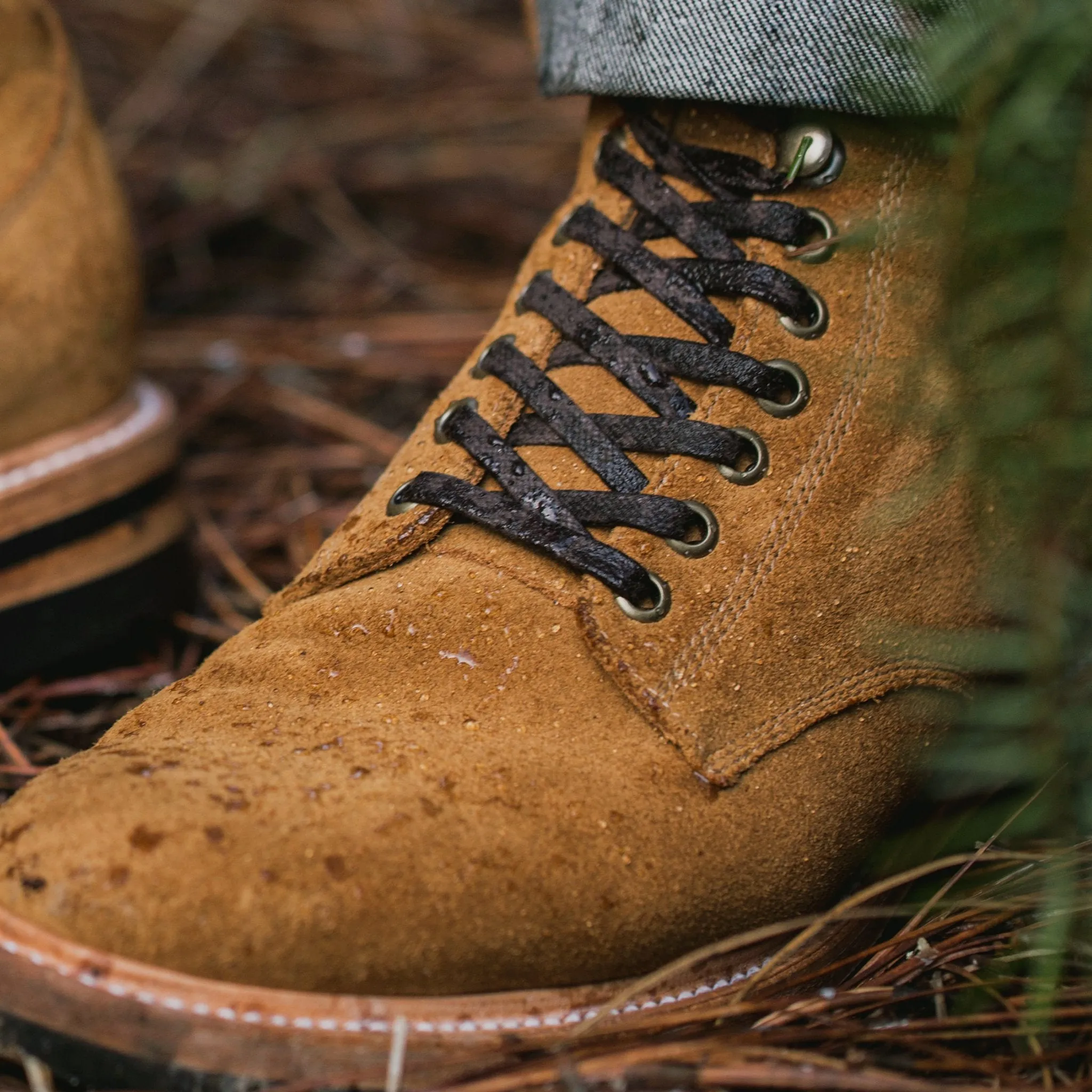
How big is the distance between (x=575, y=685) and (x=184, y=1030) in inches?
13.8

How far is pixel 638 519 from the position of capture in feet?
3.09

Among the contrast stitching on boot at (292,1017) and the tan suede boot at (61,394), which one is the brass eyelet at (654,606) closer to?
the contrast stitching on boot at (292,1017)

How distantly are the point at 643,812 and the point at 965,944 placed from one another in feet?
0.86

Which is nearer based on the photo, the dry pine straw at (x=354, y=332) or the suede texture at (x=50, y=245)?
the dry pine straw at (x=354, y=332)

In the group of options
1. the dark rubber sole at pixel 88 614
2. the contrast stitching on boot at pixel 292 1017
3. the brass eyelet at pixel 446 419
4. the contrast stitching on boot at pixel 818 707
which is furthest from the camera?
the dark rubber sole at pixel 88 614

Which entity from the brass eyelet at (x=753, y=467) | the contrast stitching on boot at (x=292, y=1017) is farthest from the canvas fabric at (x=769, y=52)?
the contrast stitching on boot at (x=292, y=1017)

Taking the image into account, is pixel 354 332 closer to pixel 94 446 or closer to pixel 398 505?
pixel 94 446

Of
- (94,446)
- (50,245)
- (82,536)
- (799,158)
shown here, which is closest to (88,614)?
(82,536)

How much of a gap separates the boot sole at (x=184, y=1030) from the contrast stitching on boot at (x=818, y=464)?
0.30 metres

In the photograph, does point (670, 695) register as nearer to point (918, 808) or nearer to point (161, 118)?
point (918, 808)

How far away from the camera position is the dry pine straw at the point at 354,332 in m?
0.80

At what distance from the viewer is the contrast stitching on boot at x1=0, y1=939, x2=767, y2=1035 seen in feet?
2.45

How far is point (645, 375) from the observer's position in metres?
1.00

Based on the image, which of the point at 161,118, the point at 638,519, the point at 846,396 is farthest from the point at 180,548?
the point at 161,118
